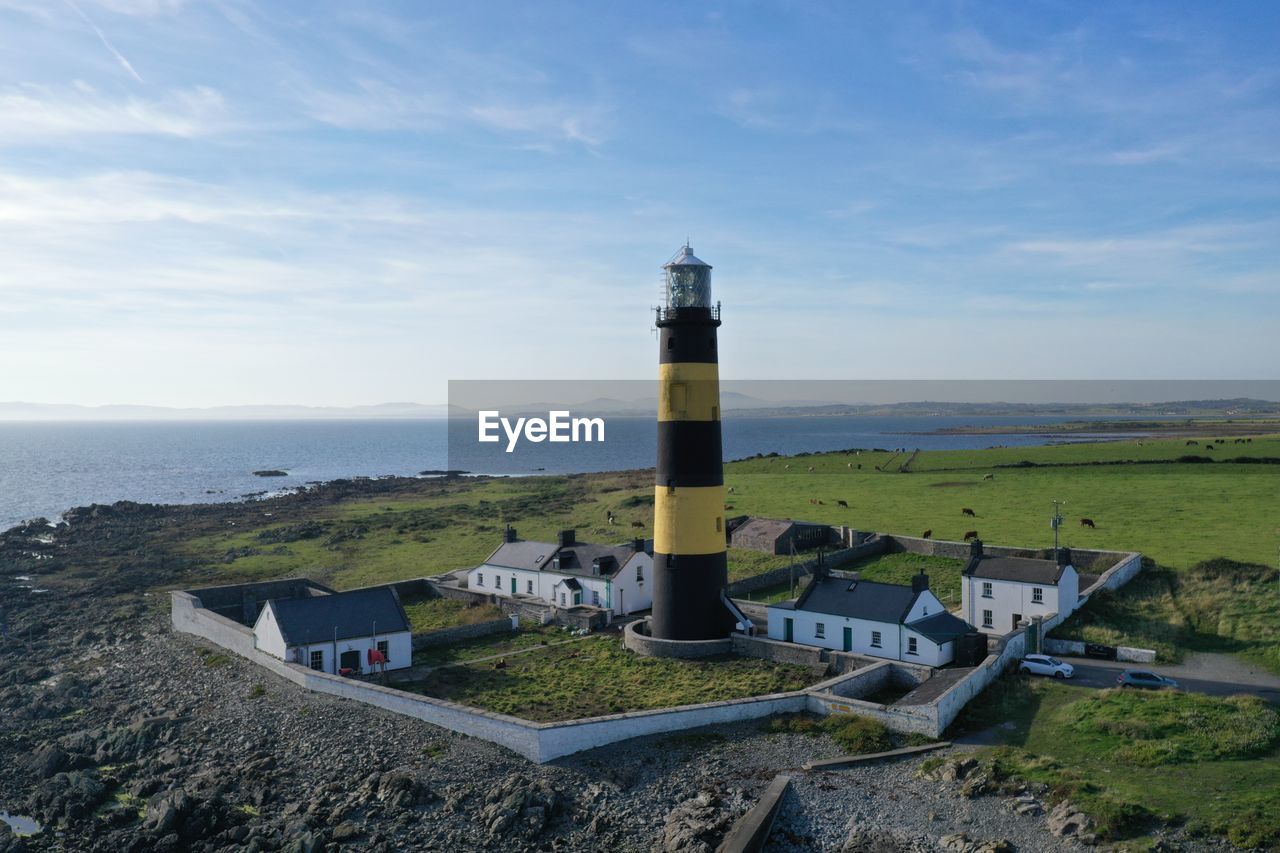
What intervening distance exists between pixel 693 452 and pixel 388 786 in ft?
51.5

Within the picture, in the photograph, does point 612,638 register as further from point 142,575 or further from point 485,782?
point 142,575

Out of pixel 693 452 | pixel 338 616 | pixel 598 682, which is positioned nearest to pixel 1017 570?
pixel 693 452

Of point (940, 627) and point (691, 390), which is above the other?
point (691, 390)

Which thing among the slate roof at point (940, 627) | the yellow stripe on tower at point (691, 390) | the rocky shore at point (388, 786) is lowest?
the rocky shore at point (388, 786)

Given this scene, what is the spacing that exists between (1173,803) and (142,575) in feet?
193

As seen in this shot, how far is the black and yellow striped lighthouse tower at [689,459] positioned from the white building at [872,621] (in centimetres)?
345

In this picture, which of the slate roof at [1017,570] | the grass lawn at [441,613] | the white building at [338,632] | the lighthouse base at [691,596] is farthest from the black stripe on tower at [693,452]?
the slate roof at [1017,570]

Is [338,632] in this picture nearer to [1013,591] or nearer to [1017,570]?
[1013,591]

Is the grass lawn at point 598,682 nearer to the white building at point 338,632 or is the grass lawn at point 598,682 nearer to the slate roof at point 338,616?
the white building at point 338,632

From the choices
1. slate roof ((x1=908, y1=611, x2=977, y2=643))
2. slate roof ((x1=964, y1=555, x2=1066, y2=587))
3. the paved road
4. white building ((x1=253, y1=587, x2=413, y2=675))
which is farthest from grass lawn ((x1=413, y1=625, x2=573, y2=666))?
the paved road

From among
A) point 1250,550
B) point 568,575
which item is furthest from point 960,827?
point 1250,550

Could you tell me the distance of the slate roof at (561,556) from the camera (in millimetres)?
44656

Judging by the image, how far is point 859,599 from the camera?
3575 cm

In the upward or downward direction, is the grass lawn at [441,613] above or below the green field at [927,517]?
below
